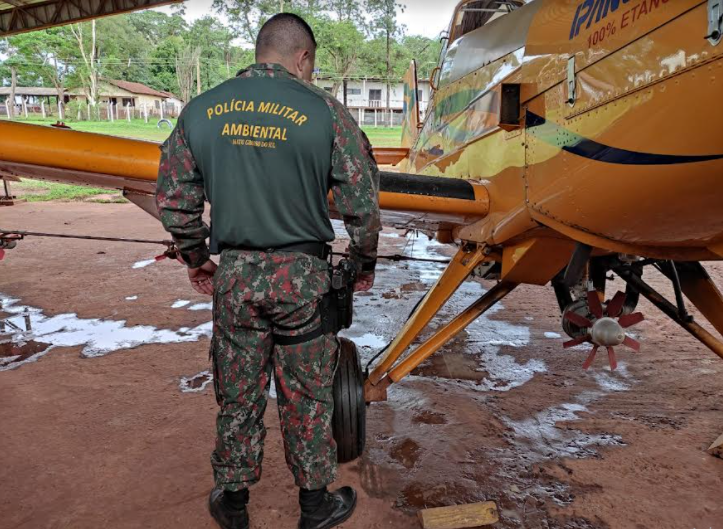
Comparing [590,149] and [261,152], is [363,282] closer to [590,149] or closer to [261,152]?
[261,152]

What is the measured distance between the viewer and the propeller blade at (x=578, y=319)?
9.77 ft

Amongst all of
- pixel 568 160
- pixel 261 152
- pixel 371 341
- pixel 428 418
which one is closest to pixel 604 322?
pixel 568 160

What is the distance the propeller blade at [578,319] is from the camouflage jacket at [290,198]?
156 centimetres

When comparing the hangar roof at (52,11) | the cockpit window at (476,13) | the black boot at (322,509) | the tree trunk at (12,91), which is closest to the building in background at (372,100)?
the tree trunk at (12,91)

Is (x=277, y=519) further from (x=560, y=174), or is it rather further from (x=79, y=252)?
(x=79, y=252)

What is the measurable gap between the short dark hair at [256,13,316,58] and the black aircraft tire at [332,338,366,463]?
150 cm

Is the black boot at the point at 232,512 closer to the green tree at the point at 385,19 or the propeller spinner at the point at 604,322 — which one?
the propeller spinner at the point at 604,322

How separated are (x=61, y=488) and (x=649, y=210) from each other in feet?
10.1

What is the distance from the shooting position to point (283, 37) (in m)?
2.05

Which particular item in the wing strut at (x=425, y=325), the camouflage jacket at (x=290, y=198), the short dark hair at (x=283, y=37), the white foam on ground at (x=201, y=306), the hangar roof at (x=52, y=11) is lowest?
the white foam on ground at (x=201, y=306)

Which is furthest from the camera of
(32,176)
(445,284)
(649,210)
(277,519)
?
(32,176)

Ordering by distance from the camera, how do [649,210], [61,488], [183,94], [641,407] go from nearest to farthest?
[649,210] < [61,488] < [641,407] < [183,94]

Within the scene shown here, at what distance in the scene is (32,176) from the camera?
13.0ft

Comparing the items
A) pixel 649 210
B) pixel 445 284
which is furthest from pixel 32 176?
pixel 649 210
